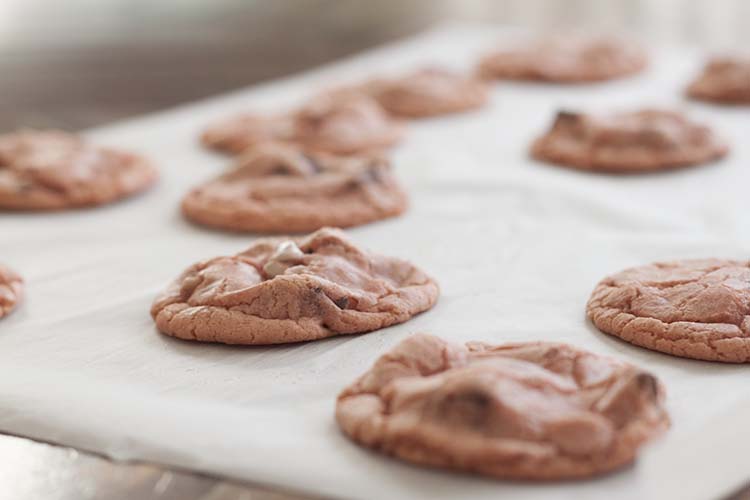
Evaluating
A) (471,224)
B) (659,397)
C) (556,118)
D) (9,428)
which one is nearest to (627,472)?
(659,397)

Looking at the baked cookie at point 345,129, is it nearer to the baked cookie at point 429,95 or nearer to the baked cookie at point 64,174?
the baked cookie at point 429,95

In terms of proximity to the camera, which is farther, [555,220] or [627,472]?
[555,220]

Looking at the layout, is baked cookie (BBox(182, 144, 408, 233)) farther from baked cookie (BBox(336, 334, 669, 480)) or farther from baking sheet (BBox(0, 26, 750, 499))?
baked cookie (BBox(336, 334, 669, 480))

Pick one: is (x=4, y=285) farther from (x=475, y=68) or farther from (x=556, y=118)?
(x=475, y=68)

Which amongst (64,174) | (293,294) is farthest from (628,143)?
(64,174)

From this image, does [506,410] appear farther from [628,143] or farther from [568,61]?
[568,61]

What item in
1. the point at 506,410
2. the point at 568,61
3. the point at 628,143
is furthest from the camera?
the point at 568,61

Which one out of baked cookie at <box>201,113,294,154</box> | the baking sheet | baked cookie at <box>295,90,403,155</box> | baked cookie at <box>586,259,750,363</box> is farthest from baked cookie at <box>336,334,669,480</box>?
baked cookie at <box>201,113,294,154</box>
